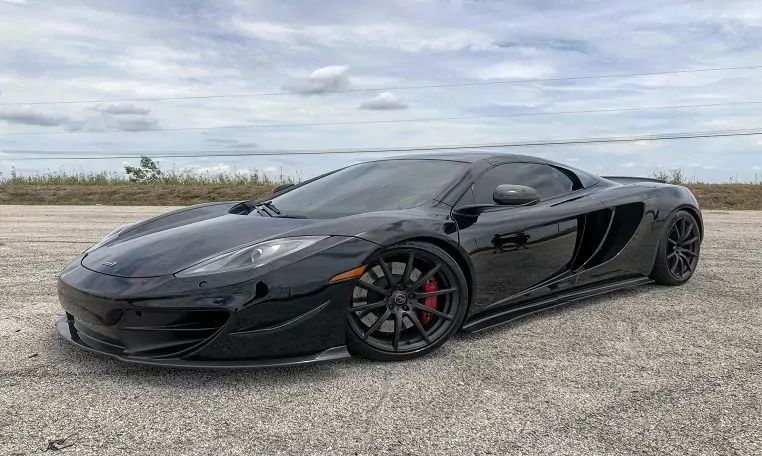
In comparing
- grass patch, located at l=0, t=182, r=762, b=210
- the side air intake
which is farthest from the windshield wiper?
grass patch, located at l=0, t=182, r=762, b=210

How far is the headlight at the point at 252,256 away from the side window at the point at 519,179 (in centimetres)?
120

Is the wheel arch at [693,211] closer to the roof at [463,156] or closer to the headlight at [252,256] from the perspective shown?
the roof at [463,156]

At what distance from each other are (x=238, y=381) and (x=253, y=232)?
2.46 feet

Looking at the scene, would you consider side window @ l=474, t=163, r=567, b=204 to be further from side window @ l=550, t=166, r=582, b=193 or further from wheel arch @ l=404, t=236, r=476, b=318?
wheel arch @ l=404, t=236, r=476, b=318

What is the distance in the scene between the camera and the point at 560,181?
4.09 meters

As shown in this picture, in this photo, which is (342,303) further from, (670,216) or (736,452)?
(670,216)

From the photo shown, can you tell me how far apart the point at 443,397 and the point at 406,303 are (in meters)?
0.58

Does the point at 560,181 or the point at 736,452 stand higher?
the point at 560,181

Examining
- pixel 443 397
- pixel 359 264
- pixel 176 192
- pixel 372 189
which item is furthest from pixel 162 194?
pixel 443 397

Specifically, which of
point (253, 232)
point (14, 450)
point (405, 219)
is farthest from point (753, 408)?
point (14, 450)

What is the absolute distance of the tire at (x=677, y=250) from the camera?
4523 mm

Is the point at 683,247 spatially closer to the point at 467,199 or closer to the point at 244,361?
the point at 467,199

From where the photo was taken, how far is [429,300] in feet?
10.2

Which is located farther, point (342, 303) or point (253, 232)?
point (253, 232)
